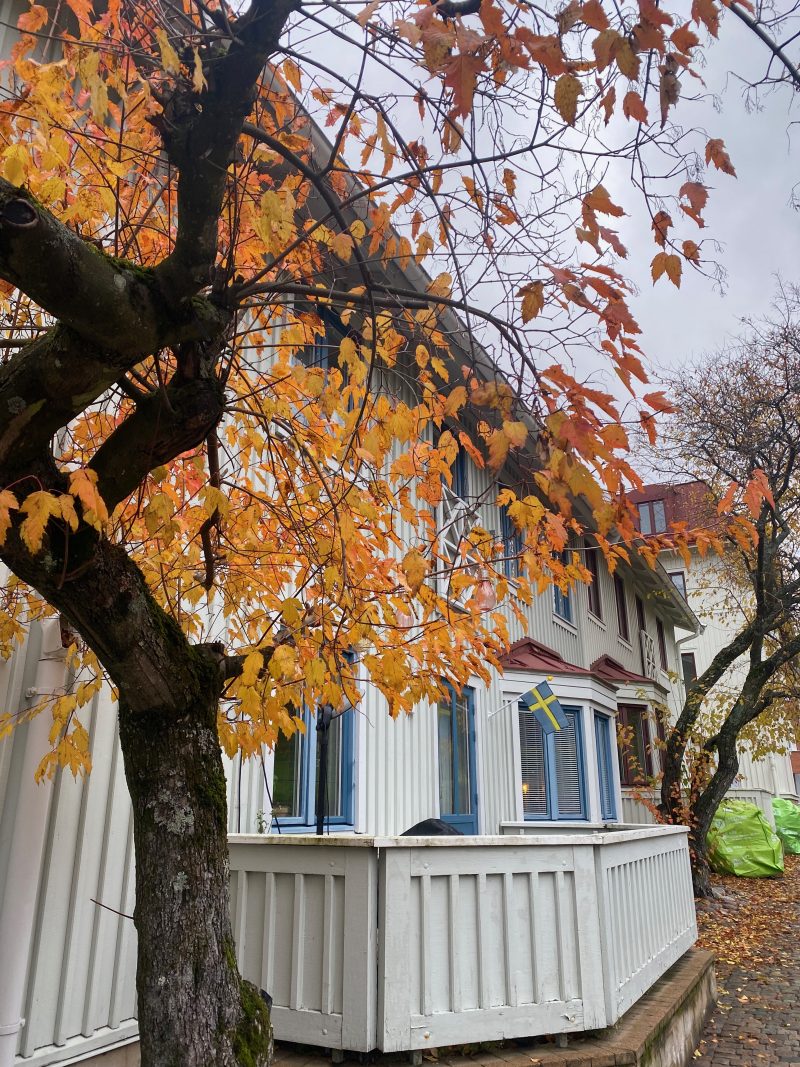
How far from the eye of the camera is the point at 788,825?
76.4ft

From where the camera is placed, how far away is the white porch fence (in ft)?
14.0

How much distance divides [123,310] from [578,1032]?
4.71m

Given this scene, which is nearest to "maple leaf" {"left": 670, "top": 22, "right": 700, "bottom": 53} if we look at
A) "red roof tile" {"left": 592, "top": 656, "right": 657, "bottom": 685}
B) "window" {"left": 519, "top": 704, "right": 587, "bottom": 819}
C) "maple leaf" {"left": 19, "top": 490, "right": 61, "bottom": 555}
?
"maple leaf" {"left": 19, "top": 490, "right": 61, "bottom": 555}

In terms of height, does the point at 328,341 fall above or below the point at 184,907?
above

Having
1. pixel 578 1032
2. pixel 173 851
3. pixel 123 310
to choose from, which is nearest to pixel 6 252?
pixel 123 310

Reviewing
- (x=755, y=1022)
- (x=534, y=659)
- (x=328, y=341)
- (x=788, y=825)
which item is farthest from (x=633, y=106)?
(x=788, y=825)

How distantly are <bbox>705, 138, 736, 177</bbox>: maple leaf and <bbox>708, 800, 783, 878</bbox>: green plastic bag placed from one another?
51.9 ft

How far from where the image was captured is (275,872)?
Answer: 4.71m

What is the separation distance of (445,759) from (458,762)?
42 centimetres

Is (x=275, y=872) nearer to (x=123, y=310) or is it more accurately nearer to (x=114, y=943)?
(x=114, y=943)

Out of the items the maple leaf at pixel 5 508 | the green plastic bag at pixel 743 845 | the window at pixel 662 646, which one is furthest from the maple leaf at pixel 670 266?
the window at pixel 662 646

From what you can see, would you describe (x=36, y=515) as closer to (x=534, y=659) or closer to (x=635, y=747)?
(x=534, y=659)

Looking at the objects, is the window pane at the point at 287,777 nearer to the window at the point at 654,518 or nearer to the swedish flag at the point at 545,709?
the swedish flag at the point at 545,709

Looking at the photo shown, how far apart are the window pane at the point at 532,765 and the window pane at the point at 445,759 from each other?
2.12 m
